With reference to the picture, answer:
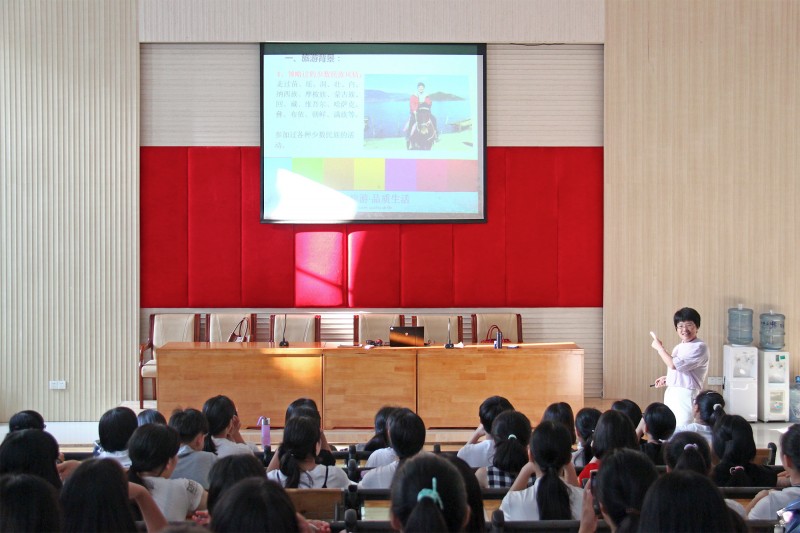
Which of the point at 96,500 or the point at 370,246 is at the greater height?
the point at 370,246

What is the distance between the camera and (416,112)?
8570 millimetres

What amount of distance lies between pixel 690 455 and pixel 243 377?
472 centimetres

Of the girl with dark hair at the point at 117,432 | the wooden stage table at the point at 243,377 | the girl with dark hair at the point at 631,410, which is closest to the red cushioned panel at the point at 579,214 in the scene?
the wooden stage table at the point at 243,377

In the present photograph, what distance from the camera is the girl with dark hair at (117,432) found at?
12.5ft

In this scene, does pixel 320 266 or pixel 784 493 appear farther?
pixel 320 266

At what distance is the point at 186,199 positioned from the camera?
8.57 meters

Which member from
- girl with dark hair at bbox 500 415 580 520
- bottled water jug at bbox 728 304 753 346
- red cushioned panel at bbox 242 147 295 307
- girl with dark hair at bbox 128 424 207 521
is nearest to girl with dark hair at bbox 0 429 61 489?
girl with dark hair at bbox 128 424 207 521

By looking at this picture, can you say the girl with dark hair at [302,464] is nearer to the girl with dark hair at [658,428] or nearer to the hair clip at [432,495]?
the hair clip at [432,495]

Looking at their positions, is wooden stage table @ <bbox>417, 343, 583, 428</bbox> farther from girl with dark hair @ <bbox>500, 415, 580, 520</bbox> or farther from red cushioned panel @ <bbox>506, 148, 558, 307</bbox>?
girl with dark hair @ <bbox>500, 415, 580, 520</bbox>

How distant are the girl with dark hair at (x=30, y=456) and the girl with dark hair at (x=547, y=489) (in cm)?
167

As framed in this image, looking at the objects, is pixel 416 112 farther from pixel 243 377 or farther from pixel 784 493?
pixel 784 493

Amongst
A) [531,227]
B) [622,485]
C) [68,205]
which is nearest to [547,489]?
[622,485]

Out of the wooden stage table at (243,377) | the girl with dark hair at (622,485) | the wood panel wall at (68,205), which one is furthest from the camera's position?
the wood panel wall at (68,205)

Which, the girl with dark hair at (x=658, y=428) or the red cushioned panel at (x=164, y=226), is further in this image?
the red cushioned panel at (x=164, y=226)
